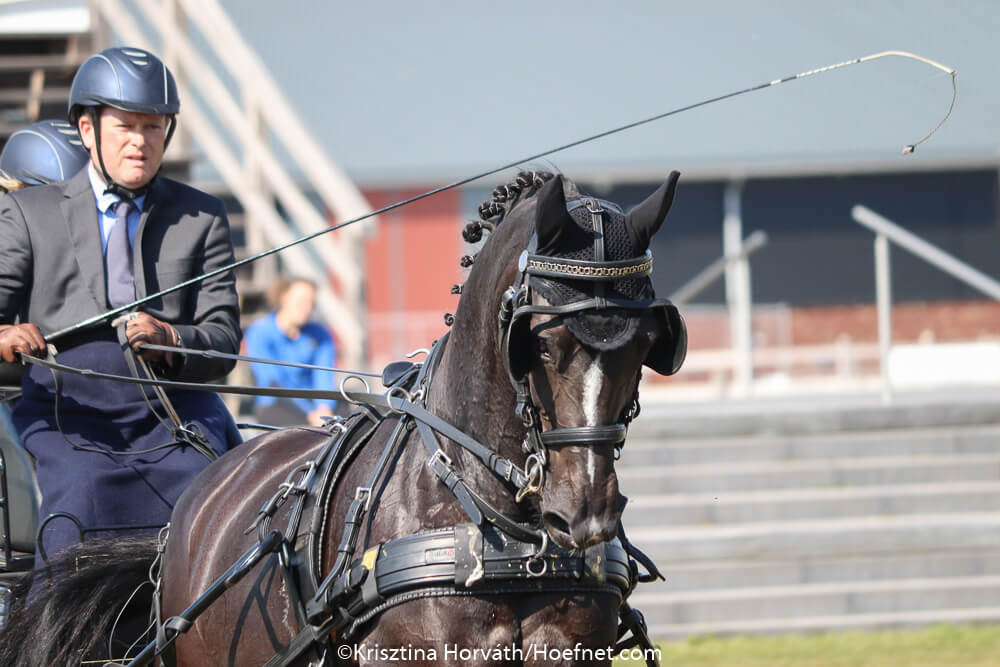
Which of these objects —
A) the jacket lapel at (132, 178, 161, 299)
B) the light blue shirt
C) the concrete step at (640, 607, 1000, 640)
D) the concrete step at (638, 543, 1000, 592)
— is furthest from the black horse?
the concrete step at (638, 543, 1000, 592)

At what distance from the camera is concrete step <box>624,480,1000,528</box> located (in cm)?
833

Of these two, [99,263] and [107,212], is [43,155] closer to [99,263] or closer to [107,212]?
[107,212]

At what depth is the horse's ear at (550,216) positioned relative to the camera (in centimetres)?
271

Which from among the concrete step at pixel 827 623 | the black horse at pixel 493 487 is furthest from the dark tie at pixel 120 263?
the concrete step at pixel 827 623

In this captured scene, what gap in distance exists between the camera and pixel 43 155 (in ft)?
18.5

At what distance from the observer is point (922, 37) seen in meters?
3.49

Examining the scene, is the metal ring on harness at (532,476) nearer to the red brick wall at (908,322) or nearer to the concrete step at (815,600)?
the concrete step at (815,600)

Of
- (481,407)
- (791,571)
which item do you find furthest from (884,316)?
(481,407)

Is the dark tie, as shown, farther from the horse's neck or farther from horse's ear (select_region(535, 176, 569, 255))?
horse's ear (select_region(535, 176, 569, 255))

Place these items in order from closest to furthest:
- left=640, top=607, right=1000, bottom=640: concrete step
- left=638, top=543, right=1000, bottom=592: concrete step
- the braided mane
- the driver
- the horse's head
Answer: the horse's head
the braided mane
the driver
left=640, top=607, right=1000, bottom=640: concrete step
left=638, top=543, right=1000, bottom=592: concrete step

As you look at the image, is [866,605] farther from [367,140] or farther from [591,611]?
[367,140]

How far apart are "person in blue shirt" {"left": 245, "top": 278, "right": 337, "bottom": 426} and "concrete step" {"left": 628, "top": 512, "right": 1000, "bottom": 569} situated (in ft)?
7.23

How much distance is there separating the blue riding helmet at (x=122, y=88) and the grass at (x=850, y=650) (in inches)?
153

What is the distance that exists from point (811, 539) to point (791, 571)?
0.23m
